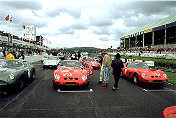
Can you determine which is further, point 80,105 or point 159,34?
point 159,34

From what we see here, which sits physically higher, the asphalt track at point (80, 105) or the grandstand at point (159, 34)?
the grandstand at point (159, 34)

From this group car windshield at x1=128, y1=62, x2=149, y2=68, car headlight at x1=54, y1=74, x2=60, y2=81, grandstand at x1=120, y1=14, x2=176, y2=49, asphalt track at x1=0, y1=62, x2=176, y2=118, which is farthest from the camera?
grandstand at x1=120, y1=14, x2=176, y2=49

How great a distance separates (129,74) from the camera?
8.63 meters

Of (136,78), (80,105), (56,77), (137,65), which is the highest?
(137,65)

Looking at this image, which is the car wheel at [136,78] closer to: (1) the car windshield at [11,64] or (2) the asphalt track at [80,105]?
(2) the asphalt track at [80,105]

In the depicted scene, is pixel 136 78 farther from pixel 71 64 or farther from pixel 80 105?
pixel 80 105

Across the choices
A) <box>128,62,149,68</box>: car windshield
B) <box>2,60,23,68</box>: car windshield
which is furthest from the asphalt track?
<box>128,62,149,68</box>: car windshield

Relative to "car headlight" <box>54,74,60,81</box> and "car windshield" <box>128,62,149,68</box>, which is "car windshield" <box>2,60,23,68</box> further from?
"car windshield" <box>128,62,149,68</box>

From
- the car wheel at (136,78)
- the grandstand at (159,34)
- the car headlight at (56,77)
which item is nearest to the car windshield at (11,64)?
the car headlight at (56,77)

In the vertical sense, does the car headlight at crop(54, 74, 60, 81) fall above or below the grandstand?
below

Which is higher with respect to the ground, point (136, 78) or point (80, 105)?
point (136, 78)

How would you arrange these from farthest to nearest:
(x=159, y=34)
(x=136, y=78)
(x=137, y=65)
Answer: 1. (x=159, y=34)
2. (x=137, y=65)
3. (x=136, y=78)

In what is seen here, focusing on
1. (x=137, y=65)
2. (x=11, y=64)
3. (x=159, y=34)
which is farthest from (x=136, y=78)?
(x=159, y=34)

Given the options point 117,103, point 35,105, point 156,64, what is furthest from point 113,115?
point 156,64
